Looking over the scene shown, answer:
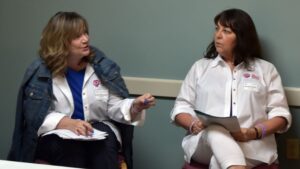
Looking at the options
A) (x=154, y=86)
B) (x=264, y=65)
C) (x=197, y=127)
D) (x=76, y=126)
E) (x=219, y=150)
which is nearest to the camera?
(x=219, y=150)

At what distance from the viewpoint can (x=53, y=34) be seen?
2.29 m

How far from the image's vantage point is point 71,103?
2.29m

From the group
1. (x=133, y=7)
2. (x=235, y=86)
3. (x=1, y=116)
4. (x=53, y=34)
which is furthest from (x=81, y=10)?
(x=235, y=86)

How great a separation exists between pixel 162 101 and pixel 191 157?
0.55m

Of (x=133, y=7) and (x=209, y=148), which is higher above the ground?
(x=133, y=7)

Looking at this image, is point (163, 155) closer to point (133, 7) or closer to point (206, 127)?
point (206, 127)

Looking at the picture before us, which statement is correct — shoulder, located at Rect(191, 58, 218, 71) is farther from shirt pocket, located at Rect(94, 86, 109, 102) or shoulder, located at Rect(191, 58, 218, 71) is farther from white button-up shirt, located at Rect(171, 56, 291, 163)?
shirt pocket, located at Rect(94, 86, 109, 102)

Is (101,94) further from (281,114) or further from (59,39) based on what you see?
(281,114)

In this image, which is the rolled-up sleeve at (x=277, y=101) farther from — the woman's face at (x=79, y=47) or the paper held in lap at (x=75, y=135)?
the woman's face at (x=79, y=47)

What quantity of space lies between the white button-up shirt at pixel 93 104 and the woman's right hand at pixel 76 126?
0.08 feet

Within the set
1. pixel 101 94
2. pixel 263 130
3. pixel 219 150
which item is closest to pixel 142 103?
pixel 101 94

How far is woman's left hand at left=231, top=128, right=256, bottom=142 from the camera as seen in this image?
224 centimetres

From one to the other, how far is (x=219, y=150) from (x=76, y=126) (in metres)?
0.66

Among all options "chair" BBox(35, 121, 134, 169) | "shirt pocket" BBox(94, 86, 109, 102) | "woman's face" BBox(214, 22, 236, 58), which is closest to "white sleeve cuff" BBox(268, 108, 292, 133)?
"woman's face" BBox(214, 22, 236, 58)
